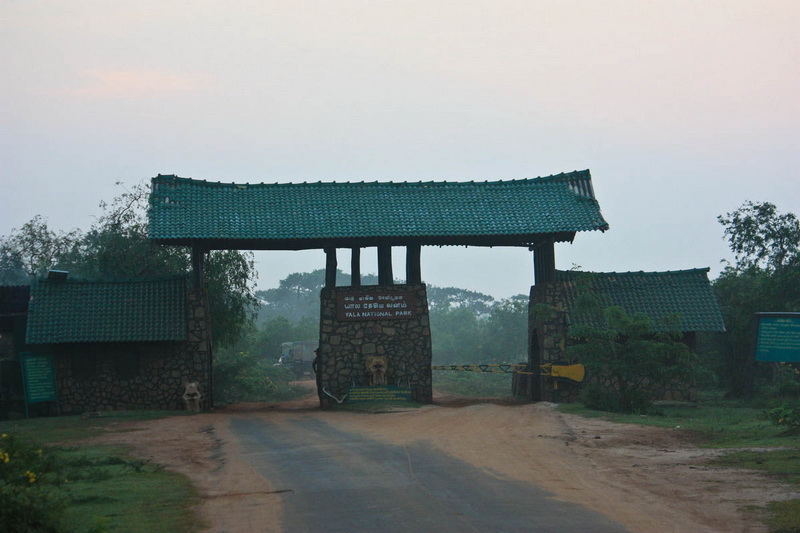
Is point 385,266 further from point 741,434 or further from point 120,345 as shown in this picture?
point 741,434

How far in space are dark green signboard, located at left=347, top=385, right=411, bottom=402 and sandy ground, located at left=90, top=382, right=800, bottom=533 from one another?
239 cm

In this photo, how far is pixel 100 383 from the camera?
26266 mm

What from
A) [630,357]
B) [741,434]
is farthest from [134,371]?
[741,434]

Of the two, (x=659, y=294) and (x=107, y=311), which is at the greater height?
(x=659, y=294)

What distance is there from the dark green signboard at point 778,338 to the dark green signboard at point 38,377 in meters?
19.1

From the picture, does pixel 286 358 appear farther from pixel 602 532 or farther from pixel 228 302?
pixel 602 532

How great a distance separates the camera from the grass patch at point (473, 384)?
40.1 m

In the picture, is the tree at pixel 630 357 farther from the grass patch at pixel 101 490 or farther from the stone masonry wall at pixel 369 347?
the grass patch at pixel 101 490

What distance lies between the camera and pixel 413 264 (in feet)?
91.8

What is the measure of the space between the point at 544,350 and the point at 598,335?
438 centimetres

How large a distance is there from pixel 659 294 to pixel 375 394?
9.91 meters

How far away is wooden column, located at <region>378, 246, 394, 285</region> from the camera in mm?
27938

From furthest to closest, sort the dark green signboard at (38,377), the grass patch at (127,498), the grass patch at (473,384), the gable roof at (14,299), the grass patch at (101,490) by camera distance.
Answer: the grass patch at (473,384), the gable roof at (14,299), the dark green signboard at (38,377), the grass patch at (127,498), the grass patch at (101,490)

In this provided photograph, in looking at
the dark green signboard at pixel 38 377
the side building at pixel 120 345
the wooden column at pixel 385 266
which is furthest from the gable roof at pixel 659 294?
the dark green signboard at pixel 38 377
